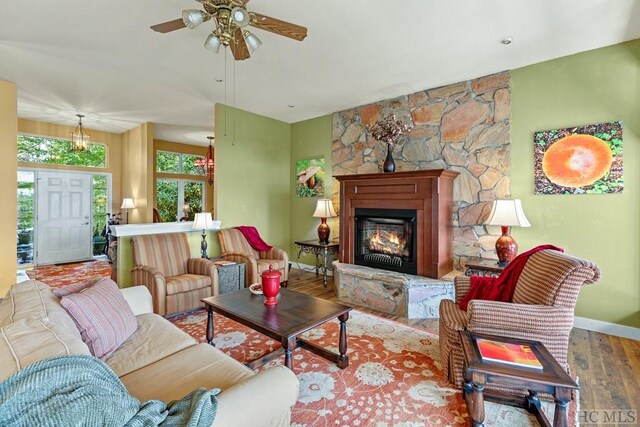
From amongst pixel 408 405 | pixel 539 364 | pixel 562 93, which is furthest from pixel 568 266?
pixel 562 93

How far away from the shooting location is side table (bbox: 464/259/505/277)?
10.6 feet

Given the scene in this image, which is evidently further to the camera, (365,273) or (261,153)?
(261,153)

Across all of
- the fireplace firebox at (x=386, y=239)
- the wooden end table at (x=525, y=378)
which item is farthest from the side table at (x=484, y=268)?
the wooden end table at (x=525, y=378)

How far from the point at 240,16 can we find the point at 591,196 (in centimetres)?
370

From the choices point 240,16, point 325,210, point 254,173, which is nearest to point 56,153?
point 254,173

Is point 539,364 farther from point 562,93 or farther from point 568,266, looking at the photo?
point 562,93

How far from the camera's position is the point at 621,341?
9.41 feet

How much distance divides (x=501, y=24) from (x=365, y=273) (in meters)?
2.93

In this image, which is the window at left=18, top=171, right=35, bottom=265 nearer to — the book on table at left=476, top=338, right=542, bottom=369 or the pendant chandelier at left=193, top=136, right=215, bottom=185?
the pendant chandelier at left=193, top=136, right=215, bottom=185

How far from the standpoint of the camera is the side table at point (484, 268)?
127 inches

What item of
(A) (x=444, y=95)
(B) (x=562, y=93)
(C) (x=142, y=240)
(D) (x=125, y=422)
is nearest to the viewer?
(D) (x=125, y=422)

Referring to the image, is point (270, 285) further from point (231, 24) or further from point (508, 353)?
point (231, 24)

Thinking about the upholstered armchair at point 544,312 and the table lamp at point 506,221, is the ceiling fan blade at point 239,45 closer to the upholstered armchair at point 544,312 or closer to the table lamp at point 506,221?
the upholstered armchair at point 544,312

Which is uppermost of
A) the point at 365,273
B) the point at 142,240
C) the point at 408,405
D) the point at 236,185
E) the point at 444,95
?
the point at 444,95
